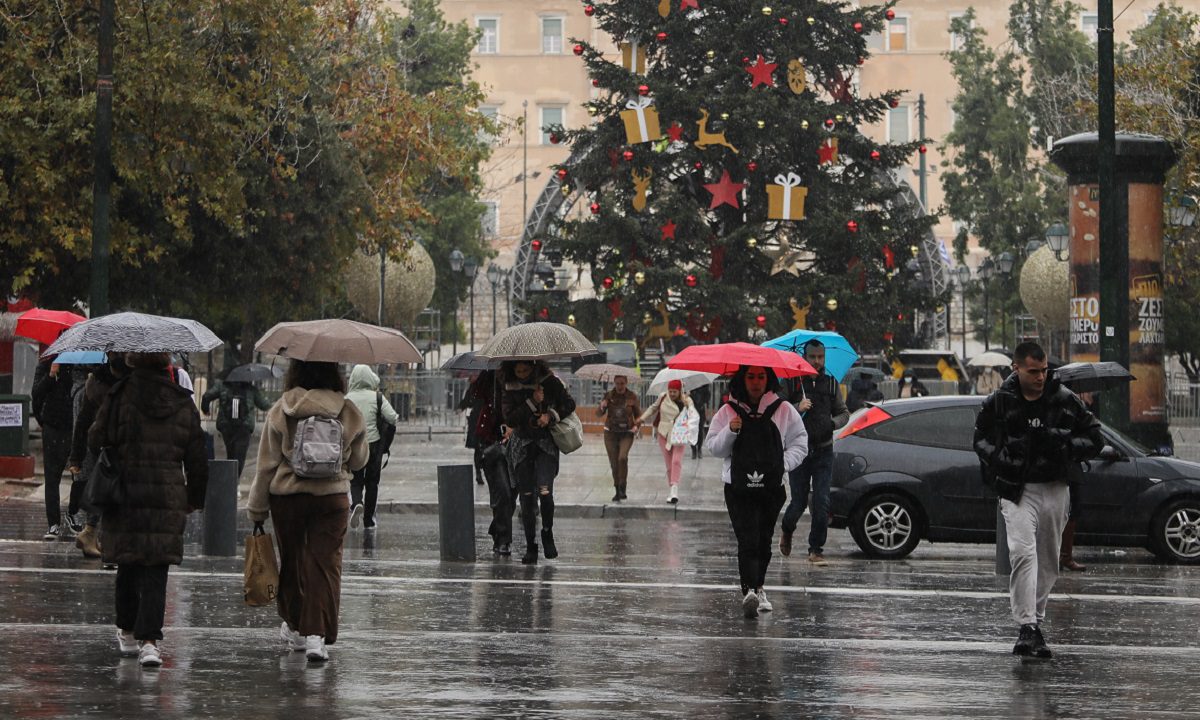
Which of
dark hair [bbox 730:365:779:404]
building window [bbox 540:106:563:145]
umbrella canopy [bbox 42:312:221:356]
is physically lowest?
dark hair [bbox 730:365:779:404]

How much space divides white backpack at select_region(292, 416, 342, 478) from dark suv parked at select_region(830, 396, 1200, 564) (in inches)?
308

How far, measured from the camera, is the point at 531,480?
15.3m

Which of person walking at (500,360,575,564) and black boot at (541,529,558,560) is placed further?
black boot at (541,529,558,560)

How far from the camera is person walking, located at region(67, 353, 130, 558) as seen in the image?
12789 mm

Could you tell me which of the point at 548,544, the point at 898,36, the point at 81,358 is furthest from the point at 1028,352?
the point at 898,36

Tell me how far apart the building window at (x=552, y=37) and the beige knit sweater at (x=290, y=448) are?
79.5 m

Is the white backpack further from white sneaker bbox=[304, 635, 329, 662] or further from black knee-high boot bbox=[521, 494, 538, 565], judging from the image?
black knee-high boot bbox=[521, 494, 538, 565]

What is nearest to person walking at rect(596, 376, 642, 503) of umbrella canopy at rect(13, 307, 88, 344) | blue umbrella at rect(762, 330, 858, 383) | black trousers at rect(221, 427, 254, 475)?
black trousers at rect(221, 427, 254, 475)

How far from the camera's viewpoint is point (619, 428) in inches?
896

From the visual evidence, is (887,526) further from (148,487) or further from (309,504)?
(148,487)

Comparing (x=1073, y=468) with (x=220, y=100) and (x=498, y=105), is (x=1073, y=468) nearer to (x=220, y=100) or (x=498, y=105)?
(x=220, y=100)

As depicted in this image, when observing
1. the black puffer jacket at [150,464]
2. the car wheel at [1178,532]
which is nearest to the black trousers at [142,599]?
the black puffer jacket at [150,464]

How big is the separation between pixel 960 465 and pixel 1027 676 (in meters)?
6.80

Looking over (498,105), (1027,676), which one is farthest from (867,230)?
(498,105)
